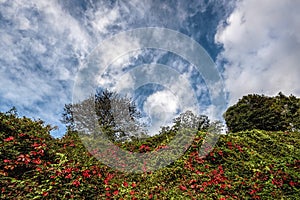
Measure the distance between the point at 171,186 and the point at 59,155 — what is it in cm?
377

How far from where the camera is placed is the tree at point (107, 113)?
2233cm

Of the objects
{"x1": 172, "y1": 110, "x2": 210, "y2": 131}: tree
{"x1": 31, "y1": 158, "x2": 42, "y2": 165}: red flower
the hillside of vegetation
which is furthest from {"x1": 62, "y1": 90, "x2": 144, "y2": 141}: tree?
{"x1": 31, "y1": 158, "x2": 42, "y2": 165}: red flower

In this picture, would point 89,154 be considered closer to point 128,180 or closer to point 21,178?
point 128,180

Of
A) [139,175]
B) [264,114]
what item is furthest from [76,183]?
[264,114]

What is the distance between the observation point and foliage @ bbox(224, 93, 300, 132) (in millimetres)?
25000

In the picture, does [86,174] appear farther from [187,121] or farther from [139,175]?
[187,121]

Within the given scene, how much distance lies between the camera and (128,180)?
7223 millimetres

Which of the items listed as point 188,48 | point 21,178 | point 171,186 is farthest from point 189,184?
point 188,48

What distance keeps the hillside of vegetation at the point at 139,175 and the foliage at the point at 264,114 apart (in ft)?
56.2

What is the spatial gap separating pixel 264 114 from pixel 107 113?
18.9 metres

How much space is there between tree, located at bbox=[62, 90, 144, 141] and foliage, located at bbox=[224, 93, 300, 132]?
1328 centimetres

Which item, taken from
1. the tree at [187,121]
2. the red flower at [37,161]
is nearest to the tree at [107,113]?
the tree at [187,121]

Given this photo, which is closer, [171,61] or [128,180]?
[128,180]

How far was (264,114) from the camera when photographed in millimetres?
25422
